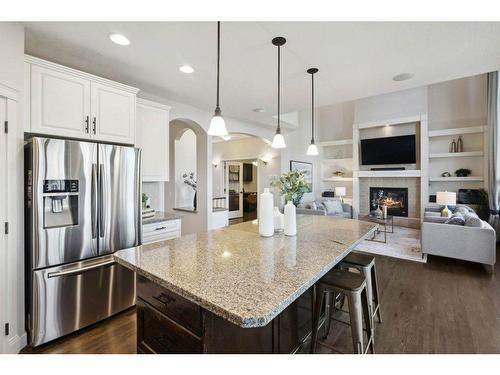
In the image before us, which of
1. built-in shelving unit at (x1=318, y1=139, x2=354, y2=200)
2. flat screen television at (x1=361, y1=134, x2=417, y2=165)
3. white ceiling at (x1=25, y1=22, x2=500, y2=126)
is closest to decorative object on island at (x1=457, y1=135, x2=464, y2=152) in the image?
flat screen television at (x1=361, y1=134, x2=417, y2=165)

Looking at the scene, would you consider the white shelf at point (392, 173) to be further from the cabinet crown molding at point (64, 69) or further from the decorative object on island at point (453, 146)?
the cabinet crown molding at point (64, 69)

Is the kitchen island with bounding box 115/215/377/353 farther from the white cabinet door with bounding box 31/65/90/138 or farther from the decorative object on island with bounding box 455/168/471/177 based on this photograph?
the decorative object on island with bounding box 455/168/471/177

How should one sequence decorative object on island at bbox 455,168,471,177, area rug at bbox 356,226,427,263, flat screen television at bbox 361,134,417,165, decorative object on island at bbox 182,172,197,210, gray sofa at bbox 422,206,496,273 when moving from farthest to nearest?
flat screen television at bbox 361,134,417,165
decorative object on island at bbox 455,168,471,177
decorative object on island at bbox 182,172,197,210
area rug at bbox 356,226,427,263
gray sofa at bbox 422,206,496,273

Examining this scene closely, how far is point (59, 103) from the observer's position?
2.07 metres

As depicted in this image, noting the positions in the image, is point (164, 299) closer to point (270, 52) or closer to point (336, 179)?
point (270, 52)

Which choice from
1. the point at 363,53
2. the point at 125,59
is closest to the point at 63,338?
the point at 125,59

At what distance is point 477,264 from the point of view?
379 centimetres

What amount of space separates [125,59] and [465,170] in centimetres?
767

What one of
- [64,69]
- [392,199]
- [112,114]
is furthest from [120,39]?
[392,199]

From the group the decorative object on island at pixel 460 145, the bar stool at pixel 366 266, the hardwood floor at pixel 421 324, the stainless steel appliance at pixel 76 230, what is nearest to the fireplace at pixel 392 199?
the decorative object on island at pixel 460 145

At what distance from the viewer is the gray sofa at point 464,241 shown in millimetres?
3438

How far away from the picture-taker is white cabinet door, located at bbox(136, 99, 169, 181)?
2959 mm

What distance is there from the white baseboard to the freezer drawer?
7 centimetres
